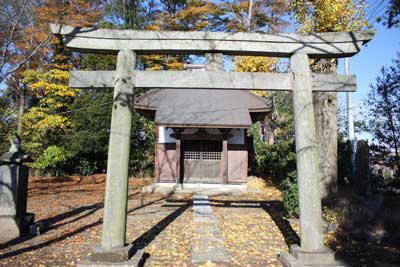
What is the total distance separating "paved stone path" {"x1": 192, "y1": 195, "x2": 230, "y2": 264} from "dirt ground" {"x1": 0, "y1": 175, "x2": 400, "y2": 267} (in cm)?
14

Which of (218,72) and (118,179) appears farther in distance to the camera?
(218,72)

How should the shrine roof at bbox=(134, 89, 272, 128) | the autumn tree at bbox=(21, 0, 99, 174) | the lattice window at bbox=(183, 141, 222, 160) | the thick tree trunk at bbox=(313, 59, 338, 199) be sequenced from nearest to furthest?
the thick tree trunk at bbox=(313, 59, 338, 199) → the shrine roof at bbox=(134, 89, 272, 128) → the lattice window at bbox=(183, 141, 222, 160) → the autumn tree at bbox=(21, 0, 99, 174)

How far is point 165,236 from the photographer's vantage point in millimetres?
6457

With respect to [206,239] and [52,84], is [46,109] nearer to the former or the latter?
[52,84]

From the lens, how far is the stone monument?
20.4 feet

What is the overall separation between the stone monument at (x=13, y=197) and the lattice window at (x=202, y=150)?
352 inches

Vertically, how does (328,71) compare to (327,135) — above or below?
above

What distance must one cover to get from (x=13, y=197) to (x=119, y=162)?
3452 millimetres

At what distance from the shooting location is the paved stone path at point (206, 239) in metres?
5.08

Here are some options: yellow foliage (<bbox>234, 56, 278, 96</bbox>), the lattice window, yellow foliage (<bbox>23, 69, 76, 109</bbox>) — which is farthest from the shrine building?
yellow foliage (<bbox>23, 69, 76, 109</bbox>)

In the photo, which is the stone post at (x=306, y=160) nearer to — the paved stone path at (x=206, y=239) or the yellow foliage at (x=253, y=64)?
the paved stone path at (x=206, y=239)

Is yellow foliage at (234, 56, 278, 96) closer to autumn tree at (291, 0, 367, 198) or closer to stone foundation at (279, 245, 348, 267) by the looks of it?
autumn tree at (291, 0, 367, 198)

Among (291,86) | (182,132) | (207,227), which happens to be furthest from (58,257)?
(182,132)

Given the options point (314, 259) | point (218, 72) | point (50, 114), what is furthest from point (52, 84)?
point (314, 259)
